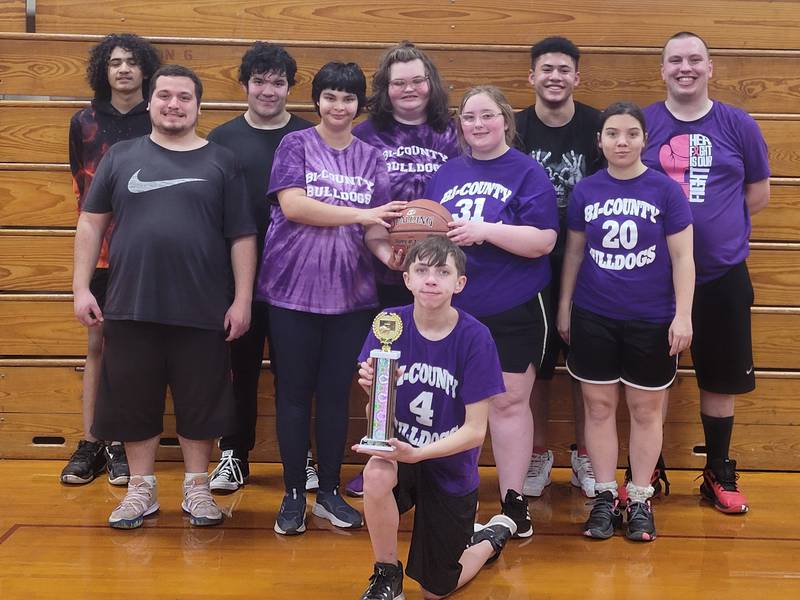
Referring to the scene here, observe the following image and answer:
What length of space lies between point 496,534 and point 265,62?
1.67 metres

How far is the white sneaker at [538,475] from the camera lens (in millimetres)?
3188

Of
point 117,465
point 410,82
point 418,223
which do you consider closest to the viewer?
point 418,223

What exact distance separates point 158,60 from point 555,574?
2.22 meters

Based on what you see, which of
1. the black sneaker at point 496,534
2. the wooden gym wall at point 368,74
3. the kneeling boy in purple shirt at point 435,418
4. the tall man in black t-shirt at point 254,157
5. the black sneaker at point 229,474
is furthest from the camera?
the wooden gym wall at point 368,74

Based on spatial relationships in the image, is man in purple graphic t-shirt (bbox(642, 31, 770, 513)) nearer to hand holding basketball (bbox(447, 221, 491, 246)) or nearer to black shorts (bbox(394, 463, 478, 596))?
hand holding basketball (bbox(447, 221, 491, 246))

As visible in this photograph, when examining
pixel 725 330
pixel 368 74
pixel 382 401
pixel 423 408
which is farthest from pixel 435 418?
pixel 368 74

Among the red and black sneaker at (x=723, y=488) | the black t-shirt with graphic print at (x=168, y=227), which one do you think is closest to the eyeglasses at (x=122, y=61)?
the black t-shirt with graphic print at (x=168, y=227)

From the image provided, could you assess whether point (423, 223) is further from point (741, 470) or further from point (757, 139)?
point (741, 470)

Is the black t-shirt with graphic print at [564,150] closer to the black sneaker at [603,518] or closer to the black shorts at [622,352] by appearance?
the black shorts at [622,352]

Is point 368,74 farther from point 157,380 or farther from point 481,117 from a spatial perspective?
point 157,380

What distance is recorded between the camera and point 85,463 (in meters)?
3.28

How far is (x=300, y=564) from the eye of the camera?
100 inches

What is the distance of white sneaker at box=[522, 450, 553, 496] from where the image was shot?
319cm

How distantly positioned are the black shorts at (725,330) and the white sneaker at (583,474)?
1.68 ft
